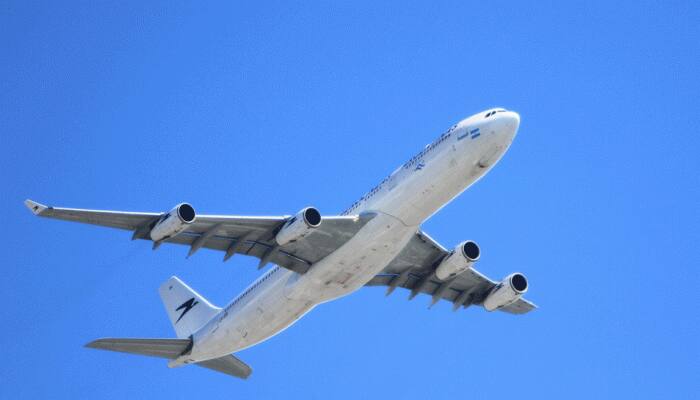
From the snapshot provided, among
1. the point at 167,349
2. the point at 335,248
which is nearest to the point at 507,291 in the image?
the point at 335,248

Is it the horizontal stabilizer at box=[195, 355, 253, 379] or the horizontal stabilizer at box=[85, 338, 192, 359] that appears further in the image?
the horizontal stabilizer at box=[195, 355, 253, 379]

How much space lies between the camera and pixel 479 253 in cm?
5459

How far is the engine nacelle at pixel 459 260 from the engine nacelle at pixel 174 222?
1385 cm

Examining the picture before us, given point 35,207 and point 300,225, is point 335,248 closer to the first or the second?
point 300,225

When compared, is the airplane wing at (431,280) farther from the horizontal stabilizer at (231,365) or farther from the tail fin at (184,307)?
the tail fin at (184,307)

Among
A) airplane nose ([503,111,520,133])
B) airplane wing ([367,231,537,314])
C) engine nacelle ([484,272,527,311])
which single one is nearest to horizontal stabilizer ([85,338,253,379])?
airplane wing ([367,231,537,314])

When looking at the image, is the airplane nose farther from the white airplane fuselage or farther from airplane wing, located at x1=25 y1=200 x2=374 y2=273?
airplane wing, located at x1=25 y1=200 x2=374 y2=273

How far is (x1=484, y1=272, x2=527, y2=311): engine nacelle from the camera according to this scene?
57.9m

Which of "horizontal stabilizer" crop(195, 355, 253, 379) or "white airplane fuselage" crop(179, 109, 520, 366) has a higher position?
"white airplane fuselage" crop(179, 109, 520, 366)

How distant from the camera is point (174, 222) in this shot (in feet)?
153

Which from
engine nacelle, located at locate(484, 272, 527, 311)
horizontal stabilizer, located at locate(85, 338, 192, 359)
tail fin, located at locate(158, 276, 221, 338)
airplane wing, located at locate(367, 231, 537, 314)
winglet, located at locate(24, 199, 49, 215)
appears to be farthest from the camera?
tail fin, located at locate(158, 276, 221, 338)

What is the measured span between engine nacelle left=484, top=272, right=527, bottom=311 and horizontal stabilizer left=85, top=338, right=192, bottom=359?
48.9 feet

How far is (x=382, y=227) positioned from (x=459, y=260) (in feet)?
22.5

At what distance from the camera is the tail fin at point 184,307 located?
60.0 meters
